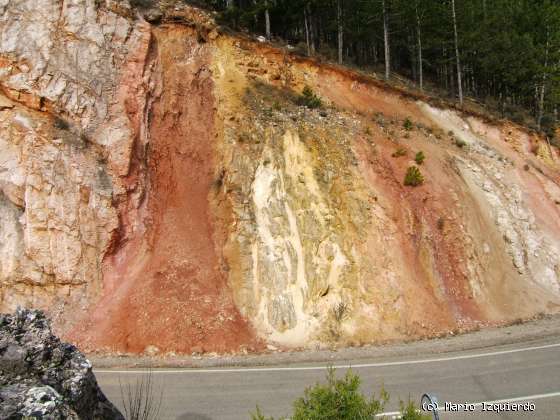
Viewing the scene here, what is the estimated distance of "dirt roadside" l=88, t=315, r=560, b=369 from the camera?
41.8 feet

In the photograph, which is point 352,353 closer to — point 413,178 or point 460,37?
point 413,178

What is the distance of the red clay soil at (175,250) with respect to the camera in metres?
14.5

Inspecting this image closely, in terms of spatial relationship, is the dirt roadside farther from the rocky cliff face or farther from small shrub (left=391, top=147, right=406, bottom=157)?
small shrub (left=391, top=147, right=406, bottom=157)

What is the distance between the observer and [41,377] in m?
3.95

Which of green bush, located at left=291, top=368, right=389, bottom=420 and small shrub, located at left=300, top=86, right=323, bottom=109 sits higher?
small shrub, located at left=300, top=86, right=323, bottom=109

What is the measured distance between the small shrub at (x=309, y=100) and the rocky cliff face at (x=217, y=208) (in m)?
0.75

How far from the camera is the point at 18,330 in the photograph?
14.0 ft

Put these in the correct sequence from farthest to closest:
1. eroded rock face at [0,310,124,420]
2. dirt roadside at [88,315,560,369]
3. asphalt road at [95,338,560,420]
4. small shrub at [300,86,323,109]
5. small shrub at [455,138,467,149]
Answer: small shrub at [455,138,467,149] < small shrub at [300,86,323,109] < dirt roadside at [88,315,560,369] < asphalt road at [95,338,560,420] < eroded rock face at [0,310,124,420]

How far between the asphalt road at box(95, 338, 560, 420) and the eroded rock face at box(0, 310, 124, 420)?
4.85 meters

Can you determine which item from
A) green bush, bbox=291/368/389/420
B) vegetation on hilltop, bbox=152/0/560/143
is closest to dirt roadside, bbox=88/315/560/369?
green bush, bbox=291/368/389/420

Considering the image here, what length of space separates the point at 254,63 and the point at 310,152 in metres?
6.92

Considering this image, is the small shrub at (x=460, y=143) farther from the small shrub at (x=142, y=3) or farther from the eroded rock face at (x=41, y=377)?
the eroded rock face at (x=41, y=377)

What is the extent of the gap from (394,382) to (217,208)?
10022 mm

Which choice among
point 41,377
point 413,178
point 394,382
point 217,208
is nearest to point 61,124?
point 217,208
